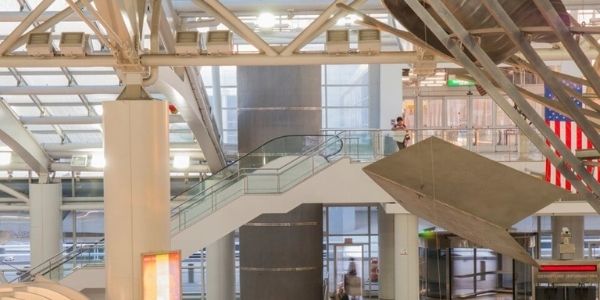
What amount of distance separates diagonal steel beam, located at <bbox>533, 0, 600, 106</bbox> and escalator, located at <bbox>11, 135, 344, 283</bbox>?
44.3 ft

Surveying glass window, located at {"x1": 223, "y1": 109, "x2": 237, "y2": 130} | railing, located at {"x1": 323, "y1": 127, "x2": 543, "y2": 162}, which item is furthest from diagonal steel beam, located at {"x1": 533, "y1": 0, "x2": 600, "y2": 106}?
glass window, located at {"x1": 223, "y1": 109, "x2": 237, "y2": 130}

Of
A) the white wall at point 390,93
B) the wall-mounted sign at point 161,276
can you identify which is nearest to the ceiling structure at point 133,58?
the white wall at point 390,93

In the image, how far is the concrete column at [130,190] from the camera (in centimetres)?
1339

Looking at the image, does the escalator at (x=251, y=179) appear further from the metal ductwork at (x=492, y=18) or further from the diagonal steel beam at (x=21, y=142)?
the metal ductwork at (x=492, y=18)

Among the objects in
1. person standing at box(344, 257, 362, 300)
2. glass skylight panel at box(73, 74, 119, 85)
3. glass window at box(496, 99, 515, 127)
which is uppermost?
glass skylight panel at box(73, 74, 119, 85)

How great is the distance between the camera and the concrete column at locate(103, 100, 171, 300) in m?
13.4

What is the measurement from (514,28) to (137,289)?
9.10 meters

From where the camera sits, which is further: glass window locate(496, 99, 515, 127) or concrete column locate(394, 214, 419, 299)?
glass window locate(496, 99, 515, 127)

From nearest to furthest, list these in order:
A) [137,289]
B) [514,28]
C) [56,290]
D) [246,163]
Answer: [514,28], [56,290], [137,289], [246,163]

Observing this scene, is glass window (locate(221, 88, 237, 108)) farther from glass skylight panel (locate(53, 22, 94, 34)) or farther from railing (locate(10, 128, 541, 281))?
glass skylight panel (locate(53, 22, 94, 34))

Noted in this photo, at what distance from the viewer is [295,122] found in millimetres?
20609

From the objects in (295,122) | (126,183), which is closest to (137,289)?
(126,183)

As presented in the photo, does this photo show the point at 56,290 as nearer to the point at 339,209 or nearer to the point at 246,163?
the point at 246,163

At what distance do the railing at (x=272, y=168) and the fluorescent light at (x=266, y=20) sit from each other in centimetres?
250
